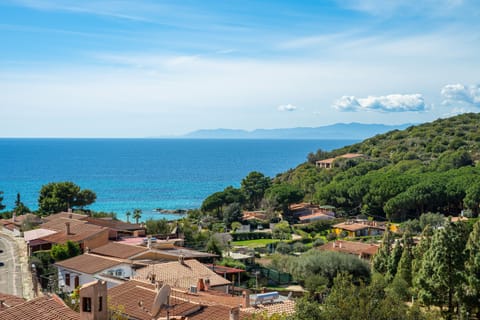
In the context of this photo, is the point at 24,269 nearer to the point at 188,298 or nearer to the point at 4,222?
the point at 188,298

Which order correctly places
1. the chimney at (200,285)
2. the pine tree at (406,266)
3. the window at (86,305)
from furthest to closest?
the pine tree at (406,266), the chimney at (200,285), the window at (86,305)

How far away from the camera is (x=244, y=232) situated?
179 ft

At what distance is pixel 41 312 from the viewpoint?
508 inches

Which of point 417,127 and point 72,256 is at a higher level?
point 417,127

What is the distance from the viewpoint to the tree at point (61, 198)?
177 ft

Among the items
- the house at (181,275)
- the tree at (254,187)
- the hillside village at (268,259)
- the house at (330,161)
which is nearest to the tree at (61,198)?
the hillside village at (268,259)

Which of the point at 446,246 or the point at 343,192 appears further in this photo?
the point at 343,192

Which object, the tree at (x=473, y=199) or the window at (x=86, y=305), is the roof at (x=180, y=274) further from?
the tree at (x=473, y=199)

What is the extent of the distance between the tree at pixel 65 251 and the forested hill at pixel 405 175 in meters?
39.7

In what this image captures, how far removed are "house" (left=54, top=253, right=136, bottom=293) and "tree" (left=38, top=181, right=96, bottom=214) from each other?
2744 cm

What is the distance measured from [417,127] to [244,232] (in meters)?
86.3

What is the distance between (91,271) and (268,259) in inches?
609

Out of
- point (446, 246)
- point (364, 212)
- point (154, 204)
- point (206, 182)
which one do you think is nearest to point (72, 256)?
point (446, 246)

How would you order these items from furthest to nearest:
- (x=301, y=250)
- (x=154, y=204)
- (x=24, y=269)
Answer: (x=154, y=204)
(x=301, y=250)
(x=24, y=269)
